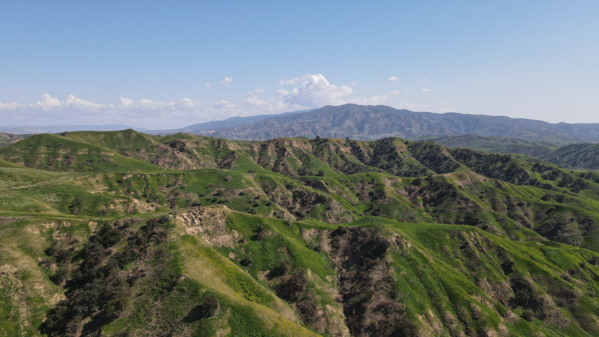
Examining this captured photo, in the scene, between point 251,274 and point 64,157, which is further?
point 64,157

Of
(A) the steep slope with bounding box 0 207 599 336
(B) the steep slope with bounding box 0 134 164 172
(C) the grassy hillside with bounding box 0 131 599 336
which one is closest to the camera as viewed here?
(A) the steep slope with bounding box 0 207 599 336

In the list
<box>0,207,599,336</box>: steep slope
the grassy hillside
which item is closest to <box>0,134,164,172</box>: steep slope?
the grassy hillside

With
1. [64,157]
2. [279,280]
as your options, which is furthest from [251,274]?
[64,157]

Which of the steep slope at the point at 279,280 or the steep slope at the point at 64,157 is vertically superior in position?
the steep slope at the point at 64,157

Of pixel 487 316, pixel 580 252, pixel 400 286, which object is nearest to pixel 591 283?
pixel 580 252

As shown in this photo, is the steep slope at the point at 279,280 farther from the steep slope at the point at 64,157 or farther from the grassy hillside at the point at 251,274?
the steep slope at the point at 64,157

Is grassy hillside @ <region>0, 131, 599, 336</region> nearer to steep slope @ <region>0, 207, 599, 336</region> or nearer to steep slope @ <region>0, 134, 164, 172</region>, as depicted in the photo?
steep slope @ <region>0, 207, 599, 336</region>

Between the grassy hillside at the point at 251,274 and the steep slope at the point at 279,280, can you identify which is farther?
the grassy hillside at the point at 251,274

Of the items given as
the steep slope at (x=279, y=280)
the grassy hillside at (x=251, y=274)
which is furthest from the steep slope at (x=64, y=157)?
the steep slope at (x=279, y=280)

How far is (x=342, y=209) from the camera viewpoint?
14488 cm

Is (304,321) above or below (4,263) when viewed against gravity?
below

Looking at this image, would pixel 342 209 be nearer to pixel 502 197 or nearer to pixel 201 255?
pixel 201 255

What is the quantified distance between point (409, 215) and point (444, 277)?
8196 centimetres

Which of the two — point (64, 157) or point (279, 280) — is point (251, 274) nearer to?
point (279, 280)
